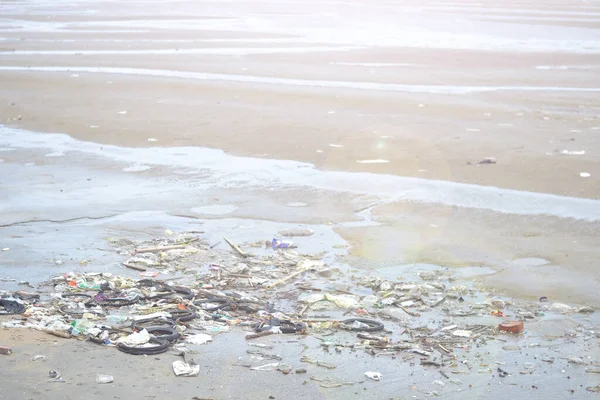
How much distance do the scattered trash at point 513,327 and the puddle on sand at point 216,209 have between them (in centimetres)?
496

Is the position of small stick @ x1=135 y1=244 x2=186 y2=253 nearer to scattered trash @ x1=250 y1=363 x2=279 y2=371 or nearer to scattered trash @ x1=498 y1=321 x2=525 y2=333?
scattered trash @ x1=250 y1=363 x2=279 y2=371

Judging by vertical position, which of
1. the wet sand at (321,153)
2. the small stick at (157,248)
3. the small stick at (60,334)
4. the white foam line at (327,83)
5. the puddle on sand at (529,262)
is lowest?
the white foam line at (327,83)

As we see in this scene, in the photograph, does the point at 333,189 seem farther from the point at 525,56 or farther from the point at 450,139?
the point at 525,56

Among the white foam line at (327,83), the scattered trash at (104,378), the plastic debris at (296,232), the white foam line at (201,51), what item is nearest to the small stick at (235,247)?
the plastic debris at (296,232)

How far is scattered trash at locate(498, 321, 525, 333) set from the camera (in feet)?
24.9

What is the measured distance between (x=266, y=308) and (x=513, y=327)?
2.18 meters

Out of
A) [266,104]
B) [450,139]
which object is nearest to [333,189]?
[450,139]

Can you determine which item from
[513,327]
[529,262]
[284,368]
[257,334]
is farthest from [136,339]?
[529,262]

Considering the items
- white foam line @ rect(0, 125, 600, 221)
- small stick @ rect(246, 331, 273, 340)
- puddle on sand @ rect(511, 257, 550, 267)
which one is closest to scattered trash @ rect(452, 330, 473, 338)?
small stick @ rect(246, 331, 273, 340)

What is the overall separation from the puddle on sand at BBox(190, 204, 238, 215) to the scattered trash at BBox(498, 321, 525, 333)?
195 inches

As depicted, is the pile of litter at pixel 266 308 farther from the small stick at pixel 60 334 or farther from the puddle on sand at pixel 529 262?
the puddle on sand at pixel 529 262

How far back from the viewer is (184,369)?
6.55 meters

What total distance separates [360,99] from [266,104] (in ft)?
7.65

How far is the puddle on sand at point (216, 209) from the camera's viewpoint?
1171cm
